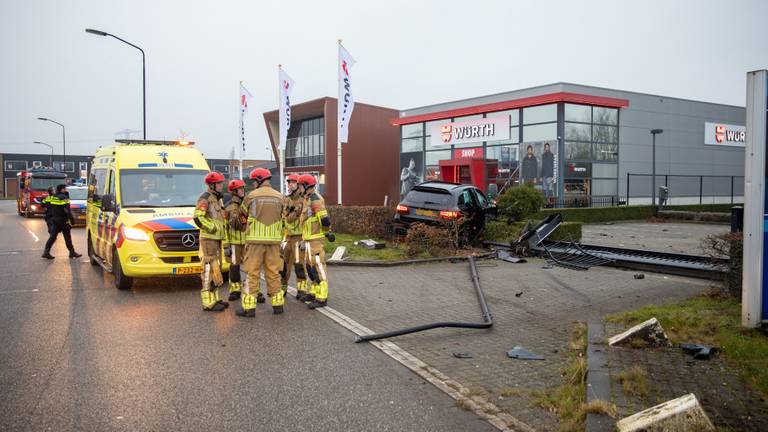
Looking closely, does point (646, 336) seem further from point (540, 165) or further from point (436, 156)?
point (436, 156)

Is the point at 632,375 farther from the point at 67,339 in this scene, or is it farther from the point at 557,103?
the point at 557,103

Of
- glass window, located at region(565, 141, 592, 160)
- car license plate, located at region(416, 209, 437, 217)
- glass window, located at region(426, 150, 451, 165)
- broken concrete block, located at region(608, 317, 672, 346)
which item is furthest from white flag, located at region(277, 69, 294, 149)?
broken concrete block, located at region(608, 317, 672, 346)

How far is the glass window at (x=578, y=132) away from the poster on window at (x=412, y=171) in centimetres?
976

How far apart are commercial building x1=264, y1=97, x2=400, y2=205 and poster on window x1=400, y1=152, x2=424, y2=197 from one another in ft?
10.3

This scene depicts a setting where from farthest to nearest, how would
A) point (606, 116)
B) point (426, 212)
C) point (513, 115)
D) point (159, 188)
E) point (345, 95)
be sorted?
1. point (513, 115)
2. point (606, 116)
3. point (345, 95)
4. point (426, 212)
5. point (159, 188)

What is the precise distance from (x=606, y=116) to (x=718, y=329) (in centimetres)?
2388

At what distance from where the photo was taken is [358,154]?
129 feet

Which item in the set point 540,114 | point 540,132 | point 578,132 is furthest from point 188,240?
point 578,132

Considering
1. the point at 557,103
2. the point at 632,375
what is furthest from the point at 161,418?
the point at 557,103

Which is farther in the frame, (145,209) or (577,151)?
(577,151)

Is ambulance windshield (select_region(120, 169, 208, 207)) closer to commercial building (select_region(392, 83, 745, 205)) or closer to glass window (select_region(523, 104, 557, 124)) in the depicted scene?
commercial building (select_region(392, 83, 745, 205))

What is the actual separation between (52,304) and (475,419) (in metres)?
6.74

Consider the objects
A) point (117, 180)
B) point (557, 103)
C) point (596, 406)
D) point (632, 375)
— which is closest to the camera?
Answer: point (596, 406)

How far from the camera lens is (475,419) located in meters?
4.22
